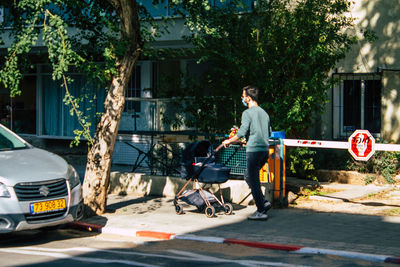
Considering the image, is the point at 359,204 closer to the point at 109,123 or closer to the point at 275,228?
the point at 275,228

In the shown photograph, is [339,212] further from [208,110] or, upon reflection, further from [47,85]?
[47,85]

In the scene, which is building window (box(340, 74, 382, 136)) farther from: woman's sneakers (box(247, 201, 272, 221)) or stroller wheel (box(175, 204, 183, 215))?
stroller wheel (box(175, 204, 183, 215))

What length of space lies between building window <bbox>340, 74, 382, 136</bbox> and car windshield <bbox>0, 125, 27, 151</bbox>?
8.70 metres

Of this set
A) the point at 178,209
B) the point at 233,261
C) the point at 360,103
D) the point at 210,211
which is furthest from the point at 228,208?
the point at 360,103

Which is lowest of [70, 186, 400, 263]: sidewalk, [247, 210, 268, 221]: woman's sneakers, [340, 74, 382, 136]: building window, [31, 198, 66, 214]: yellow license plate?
[70, 186, 400, 263]: sidewalk

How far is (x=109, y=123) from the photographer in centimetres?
1048

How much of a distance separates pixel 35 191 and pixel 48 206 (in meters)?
0.28

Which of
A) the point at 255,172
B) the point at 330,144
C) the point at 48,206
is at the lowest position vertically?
the point at 48,206

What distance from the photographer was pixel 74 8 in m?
11.3

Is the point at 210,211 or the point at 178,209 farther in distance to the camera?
the point at 178,209

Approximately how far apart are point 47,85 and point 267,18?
→ 11.3 m

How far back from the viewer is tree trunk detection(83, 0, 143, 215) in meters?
10.4

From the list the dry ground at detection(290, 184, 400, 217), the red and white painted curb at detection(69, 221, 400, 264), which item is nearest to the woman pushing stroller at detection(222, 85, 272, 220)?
the red and white painted curb at detection(69, 221, 400, 264)

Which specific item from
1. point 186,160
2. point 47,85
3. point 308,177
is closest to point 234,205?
point 186,160
